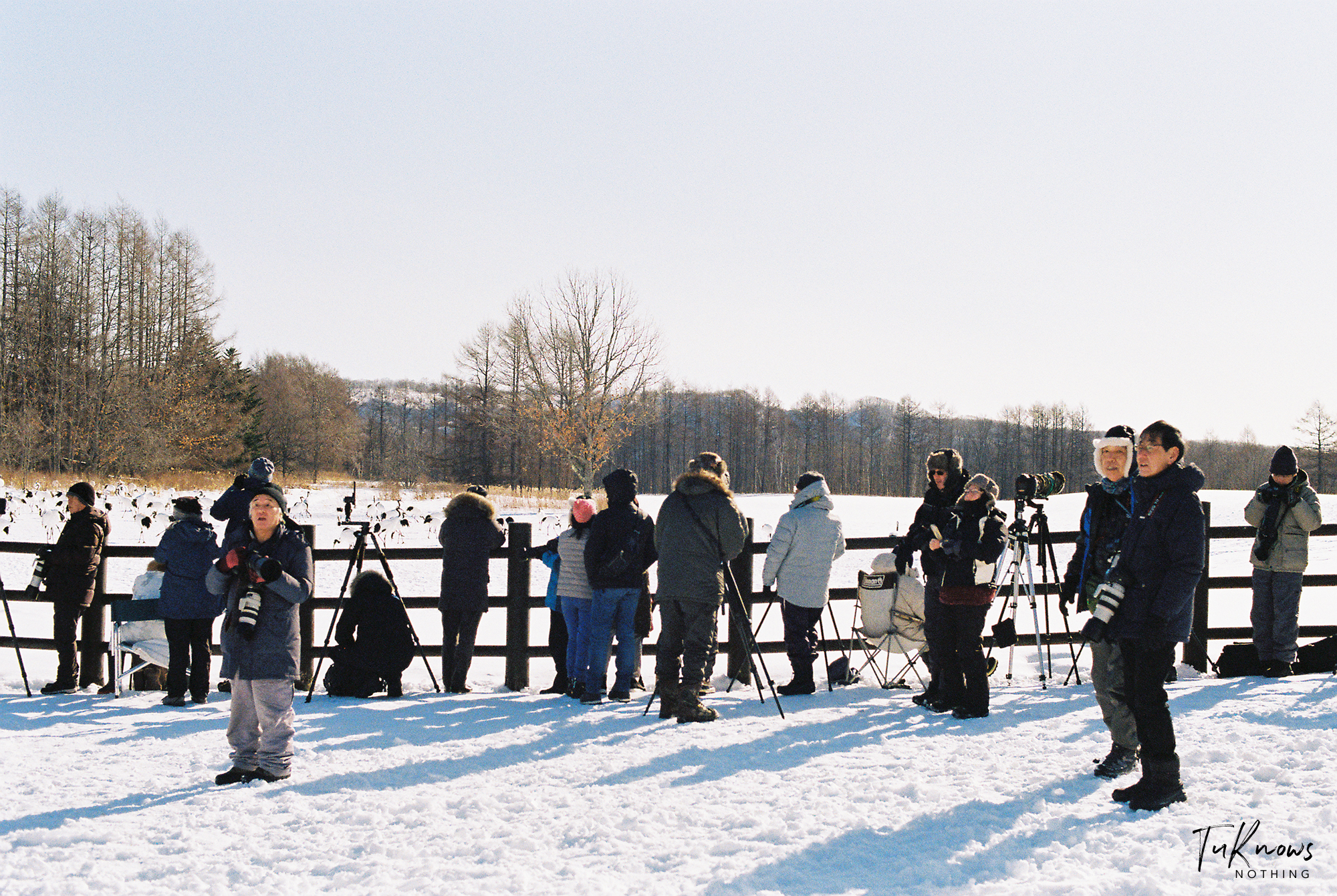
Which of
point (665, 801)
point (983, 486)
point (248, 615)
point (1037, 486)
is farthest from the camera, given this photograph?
point (1037, 486)

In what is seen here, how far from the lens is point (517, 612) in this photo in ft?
25.5

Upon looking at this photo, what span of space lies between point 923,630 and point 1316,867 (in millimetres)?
3677

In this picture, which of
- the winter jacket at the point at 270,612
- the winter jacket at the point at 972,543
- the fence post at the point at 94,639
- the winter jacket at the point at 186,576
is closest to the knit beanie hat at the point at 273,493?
the winter jacket at the point at 270,612

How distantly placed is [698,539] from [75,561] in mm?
4920

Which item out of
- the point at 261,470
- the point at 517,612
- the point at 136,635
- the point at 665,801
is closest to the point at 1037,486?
the point at 665,801

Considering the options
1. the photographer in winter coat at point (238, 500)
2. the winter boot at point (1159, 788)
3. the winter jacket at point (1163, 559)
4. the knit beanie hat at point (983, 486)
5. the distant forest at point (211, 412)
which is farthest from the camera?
the distant forest at point (211, 412)

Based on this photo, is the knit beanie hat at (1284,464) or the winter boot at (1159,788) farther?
the knit beanie hat at (1284,464)

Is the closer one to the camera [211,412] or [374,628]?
[374,628]

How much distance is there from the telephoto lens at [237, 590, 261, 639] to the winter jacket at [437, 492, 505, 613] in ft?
8.54

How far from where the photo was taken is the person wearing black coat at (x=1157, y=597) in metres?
4.21

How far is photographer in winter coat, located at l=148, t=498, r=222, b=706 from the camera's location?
6871 mm

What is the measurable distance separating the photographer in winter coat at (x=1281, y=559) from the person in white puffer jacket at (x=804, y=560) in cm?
358

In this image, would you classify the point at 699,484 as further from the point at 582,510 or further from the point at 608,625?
the point at 608,625

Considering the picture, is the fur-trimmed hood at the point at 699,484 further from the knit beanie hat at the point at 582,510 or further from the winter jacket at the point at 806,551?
the knit beanie hat at the point at 582,510
